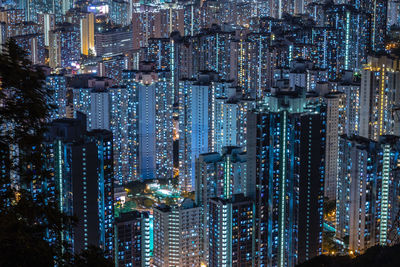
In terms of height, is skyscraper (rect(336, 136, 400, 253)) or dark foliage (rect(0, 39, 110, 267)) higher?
dark foliage (rect(0, 39, 110, 267))

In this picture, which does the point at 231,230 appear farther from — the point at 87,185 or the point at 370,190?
the point at 370,190

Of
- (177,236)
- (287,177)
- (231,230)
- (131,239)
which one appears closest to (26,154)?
(131,239)

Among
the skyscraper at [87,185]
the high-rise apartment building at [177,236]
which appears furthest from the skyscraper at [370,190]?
the skyscraper at [87,185]

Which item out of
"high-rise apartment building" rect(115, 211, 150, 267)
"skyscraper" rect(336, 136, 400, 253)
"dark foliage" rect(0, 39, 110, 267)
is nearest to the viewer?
"dark foliage" rect(0, 39, 110, 267)

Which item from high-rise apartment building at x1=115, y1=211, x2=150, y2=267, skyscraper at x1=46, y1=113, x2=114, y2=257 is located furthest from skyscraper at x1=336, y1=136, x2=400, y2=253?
skyscraper at x1=46, y1=113, x2=114, y2=257

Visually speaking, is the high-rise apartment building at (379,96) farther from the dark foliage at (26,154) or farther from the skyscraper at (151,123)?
the dark foliage at (26,154)

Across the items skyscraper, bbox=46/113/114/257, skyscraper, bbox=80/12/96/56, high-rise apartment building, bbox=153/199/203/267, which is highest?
skyscraper, bbox=80/12/96/56

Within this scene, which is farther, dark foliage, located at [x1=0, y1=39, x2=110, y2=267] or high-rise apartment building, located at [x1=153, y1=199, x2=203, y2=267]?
high-rise apartment building, located at [x1=153, y1=199, x2=203, y2=267]

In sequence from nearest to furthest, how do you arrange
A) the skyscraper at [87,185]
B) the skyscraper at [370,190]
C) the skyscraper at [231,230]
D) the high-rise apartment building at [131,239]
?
the skyscraper at [87,185]
the high-rise apartment building at [131,239]
the skyscraper at [231,230]
the skyscraper at [370,190]

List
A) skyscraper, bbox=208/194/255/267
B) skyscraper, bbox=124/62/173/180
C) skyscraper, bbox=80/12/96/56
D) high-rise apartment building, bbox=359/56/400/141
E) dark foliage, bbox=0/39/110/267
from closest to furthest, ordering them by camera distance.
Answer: dark foliage, bbox=0/39/110/267, skyscraper, bbox=208/194/255/267, high-rise apartment building, bbox=359/56/400/141, skyscraper, bbox=124/62/173/180, skyscraper, bbox=80/12/96/56

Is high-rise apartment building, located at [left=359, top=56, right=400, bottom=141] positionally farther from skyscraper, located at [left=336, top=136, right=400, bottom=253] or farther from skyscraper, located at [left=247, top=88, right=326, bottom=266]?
skyscraper, located at [left=247, top=88, right=326, bottom=266]

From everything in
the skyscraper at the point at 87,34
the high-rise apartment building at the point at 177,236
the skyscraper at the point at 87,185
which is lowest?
the high-rise apartment building at the point at 177,236

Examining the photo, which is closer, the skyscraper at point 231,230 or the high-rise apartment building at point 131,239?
the high-rise apartment building at point 131,239
